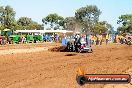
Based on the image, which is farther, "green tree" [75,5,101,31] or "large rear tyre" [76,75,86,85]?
"green tree" [75,5,101,31]

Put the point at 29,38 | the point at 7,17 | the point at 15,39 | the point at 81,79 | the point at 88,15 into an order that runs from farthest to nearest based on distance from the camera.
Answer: the point at 88,15 → the point at 7,17 → the point at 29,38 → the point at 15,39 → the point at 81,79

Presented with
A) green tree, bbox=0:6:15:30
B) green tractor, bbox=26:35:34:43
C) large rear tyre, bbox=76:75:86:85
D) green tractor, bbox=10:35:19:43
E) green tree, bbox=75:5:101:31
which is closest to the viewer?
large rear tyre, bbox=76:75:86:85

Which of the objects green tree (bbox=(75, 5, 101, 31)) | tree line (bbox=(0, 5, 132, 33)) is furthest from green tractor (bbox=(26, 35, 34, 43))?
green tree (bbox=(75, 5, 101, 31))

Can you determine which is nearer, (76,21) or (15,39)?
(15,39)

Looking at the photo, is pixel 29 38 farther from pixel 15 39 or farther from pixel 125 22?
pixel 125 22

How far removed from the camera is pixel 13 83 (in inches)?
404

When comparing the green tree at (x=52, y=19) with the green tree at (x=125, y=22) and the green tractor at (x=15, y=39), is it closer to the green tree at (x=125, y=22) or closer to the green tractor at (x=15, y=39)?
the green tree at (x=125, y=22)

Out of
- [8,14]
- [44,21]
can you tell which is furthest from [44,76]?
[44,21]

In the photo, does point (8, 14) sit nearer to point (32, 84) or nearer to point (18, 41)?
point (18, 41)

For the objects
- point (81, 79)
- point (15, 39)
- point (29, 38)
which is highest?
point (29, 38)

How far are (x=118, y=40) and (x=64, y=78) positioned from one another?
4940 cm

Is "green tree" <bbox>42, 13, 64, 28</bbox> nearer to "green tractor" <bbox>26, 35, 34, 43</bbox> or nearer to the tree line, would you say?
the tree line

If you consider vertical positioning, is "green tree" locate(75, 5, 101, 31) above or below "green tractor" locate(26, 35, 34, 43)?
above

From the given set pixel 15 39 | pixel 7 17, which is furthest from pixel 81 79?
pixel 7 17
